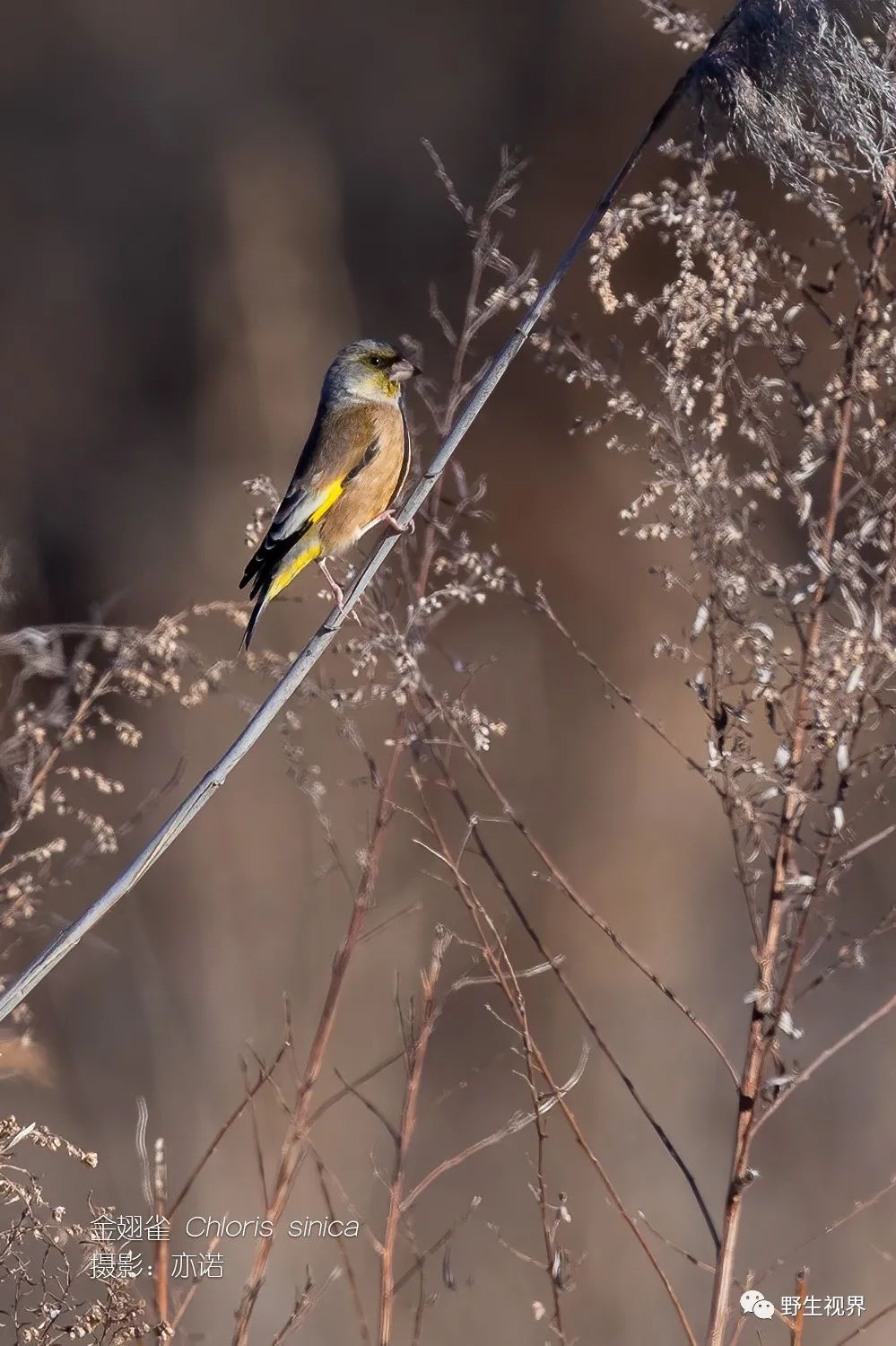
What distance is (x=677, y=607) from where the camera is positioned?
4930mm

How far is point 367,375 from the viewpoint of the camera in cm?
293

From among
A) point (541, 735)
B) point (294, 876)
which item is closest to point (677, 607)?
point (541, 735)

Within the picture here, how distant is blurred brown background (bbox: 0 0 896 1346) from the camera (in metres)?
4.55

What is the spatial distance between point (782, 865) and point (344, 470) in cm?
139

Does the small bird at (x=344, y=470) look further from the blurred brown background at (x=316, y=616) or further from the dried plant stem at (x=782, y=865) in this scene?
the blurred brown background at (x=316, y=616)

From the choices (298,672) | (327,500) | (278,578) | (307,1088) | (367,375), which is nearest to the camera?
(298,672)

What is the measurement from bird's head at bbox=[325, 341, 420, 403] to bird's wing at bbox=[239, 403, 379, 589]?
0.13 ft

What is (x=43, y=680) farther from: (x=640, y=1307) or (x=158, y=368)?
(x=640, y=1307)

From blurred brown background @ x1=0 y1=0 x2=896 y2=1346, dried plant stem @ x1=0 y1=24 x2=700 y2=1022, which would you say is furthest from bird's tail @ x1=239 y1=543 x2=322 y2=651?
blurred brown background @ x1=0 y1=0 x2=896 y2=1346

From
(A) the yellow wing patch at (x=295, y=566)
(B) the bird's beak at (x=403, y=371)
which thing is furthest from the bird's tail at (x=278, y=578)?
(B) the bird's beak at (x=403, y=371)

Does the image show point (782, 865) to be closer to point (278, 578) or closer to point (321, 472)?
point (278, 578)

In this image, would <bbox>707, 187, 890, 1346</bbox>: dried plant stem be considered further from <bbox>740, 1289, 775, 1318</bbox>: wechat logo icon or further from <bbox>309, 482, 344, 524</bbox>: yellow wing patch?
<bbox>309, 482, 344, 524</bbox>: yellow wing patch

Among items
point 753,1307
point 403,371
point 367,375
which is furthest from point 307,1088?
point 367,375

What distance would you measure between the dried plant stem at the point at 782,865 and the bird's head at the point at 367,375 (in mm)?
1272
